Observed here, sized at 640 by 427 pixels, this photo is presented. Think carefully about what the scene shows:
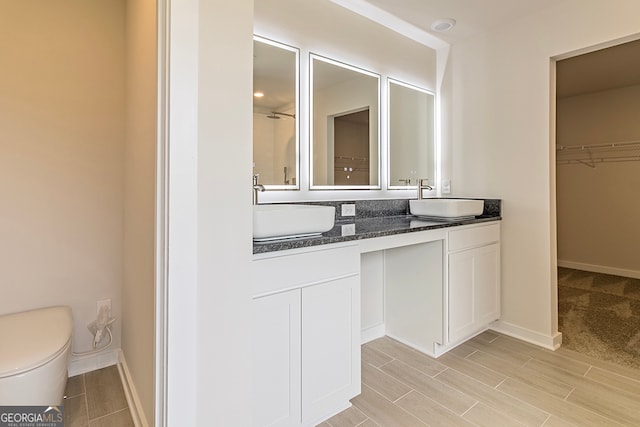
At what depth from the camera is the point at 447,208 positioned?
7.00ft

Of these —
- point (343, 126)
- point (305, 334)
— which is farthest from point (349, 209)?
point (305, 334)

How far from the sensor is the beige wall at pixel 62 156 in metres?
1.61

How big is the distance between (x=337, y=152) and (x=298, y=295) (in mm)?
1178

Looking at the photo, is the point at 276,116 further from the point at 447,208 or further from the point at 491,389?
the point at 491,389

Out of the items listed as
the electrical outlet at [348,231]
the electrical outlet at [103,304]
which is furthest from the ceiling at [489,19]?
the electrical outlet at [103,304]

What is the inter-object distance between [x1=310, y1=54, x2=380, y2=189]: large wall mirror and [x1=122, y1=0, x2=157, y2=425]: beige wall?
975 millimetres

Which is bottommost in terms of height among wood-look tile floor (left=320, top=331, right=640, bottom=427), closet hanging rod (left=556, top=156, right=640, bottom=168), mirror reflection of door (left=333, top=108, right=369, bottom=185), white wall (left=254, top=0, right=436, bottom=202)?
wood-look tile floor (left=320, top=331, right=640, bottom=427)

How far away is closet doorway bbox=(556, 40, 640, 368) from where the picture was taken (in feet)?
9.98

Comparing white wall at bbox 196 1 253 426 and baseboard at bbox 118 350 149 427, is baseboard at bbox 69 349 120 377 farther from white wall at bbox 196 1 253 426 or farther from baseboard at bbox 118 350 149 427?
white wall at bbox 196 1 253 426

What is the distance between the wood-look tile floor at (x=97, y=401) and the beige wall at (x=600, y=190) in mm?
5002

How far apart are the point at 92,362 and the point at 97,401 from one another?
13.8 inches

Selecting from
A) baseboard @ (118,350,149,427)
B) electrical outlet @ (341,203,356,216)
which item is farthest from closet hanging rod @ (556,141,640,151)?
baseboard @ (118,350,149,427)

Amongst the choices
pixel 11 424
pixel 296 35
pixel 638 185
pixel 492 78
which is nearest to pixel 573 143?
pixel 638 185

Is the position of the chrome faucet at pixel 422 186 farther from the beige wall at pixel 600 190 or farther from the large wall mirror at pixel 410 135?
the beige wall at pixel 600 190
